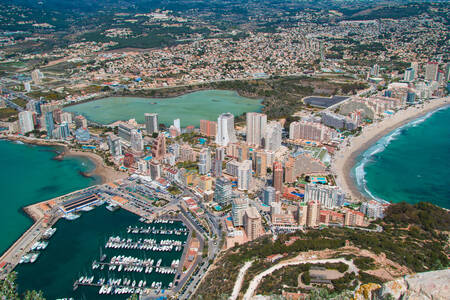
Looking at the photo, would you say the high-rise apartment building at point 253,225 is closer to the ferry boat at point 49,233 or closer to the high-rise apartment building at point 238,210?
the high-rise apartment building at point 238,210

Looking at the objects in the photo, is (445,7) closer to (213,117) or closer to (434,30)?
(434,30)

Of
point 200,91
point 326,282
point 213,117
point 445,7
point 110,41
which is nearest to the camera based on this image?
point 326,282

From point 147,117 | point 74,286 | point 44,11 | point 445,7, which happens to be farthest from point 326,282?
point 44,11

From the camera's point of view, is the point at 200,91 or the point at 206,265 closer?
the point at 206,265

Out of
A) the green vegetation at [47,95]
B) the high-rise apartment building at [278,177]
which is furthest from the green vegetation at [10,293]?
the green vegetation at [47,95]

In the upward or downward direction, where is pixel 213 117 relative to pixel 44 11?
downward

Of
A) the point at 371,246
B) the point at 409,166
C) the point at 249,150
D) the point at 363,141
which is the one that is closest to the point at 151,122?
the point at 249,150
